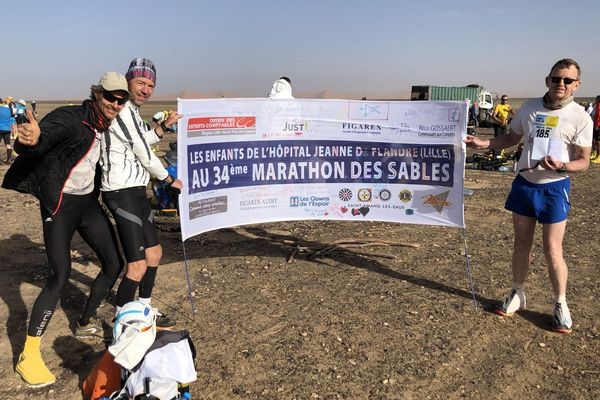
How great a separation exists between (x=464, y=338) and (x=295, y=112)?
2.63 m

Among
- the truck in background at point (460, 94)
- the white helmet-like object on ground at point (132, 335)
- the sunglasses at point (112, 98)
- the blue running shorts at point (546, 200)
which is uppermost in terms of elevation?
the truck in background at point (460, 94)

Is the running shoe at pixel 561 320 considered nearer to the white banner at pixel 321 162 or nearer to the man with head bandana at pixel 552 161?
the man with head bandana at pixel 552 161

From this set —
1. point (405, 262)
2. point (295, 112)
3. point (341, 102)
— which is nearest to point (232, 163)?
point (295, 112)

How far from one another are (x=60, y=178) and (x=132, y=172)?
1.77 ft

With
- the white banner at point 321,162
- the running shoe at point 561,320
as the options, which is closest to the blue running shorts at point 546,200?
the white banner at point 321,162

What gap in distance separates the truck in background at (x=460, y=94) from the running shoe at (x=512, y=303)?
34.6m

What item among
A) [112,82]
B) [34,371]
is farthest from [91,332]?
[112,82]

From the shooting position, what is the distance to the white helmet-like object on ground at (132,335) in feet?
8.96

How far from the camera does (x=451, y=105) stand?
447 centimetres

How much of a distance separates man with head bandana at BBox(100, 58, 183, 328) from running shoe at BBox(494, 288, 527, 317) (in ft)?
10.7

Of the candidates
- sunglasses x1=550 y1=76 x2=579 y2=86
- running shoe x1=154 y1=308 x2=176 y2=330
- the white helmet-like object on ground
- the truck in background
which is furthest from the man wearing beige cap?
the truck in background

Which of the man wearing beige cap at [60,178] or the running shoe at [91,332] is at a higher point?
the man wearing beige cap at [60,178]

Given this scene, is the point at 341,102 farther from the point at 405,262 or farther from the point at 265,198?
the point at 405,262

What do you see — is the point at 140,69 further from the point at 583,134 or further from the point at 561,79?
the point at 583,134
